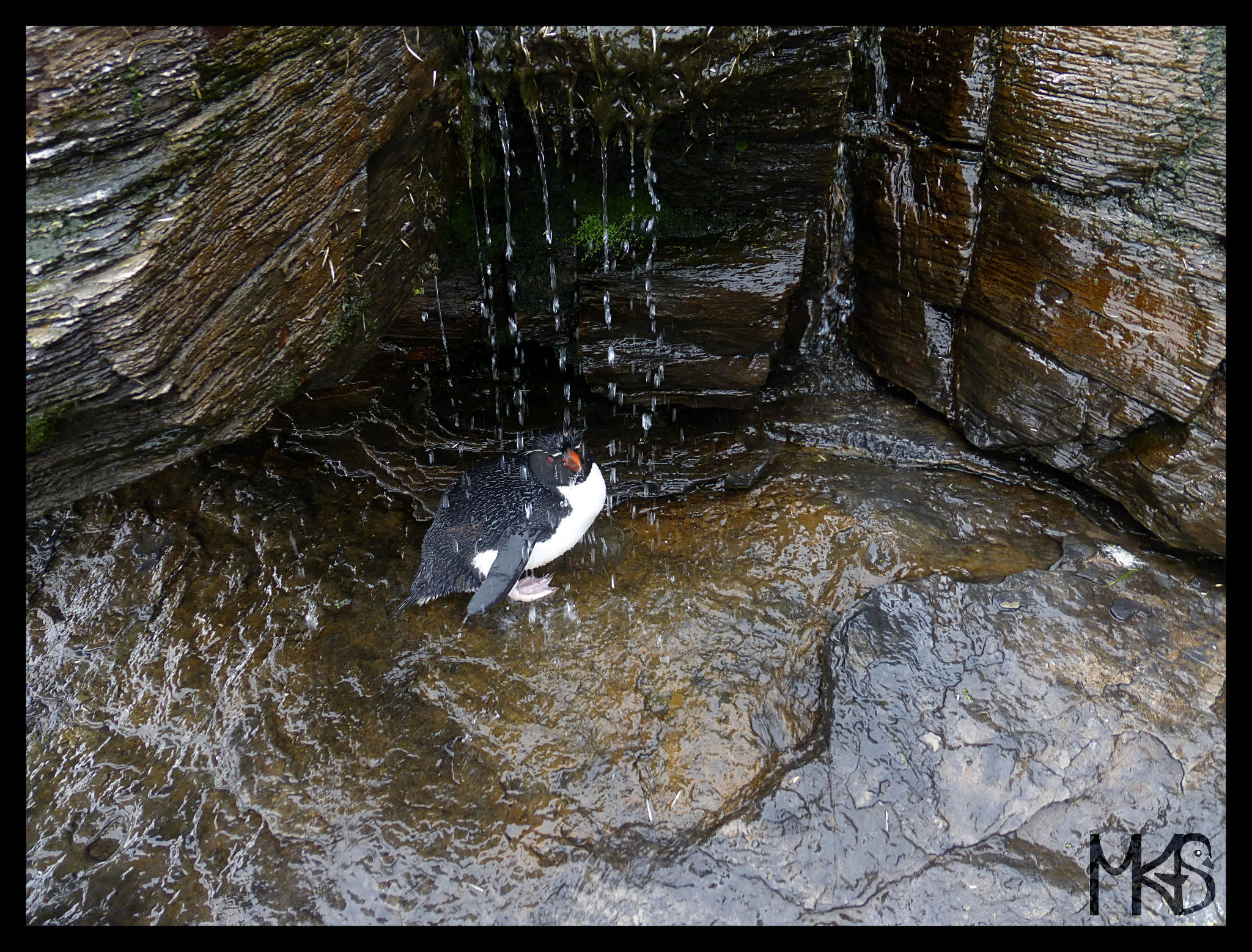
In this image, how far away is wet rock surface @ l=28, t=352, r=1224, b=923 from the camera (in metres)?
3.03

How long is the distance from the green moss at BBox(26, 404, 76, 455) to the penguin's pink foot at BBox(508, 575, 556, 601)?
2112mm

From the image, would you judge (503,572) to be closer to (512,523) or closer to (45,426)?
(512,523)

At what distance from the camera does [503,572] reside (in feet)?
12.9

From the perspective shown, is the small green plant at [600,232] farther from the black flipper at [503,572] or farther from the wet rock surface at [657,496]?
the black flipper at [503,572]

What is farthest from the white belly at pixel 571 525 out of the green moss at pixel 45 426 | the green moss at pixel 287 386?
the green moss at pixel 45 426

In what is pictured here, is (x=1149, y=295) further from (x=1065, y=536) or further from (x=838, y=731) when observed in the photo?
(x=838, y=731)

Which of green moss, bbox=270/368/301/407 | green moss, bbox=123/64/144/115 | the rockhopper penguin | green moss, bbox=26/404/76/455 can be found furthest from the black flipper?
green moss, bbox=123/64/144/115

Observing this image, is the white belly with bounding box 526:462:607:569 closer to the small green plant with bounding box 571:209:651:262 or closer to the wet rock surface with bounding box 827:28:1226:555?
the small green plant with bounding box 571:209:651:262

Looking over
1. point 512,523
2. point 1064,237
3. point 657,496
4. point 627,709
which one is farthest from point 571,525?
point 1064,237

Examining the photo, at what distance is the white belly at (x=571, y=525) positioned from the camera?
13.2 ft

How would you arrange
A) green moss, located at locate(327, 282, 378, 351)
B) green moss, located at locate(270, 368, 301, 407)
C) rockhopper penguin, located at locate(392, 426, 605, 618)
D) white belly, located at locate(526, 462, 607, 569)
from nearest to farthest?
green moss, located at locate(270, 368, 301, 407) → green moss, located at locate(327, 282, 378, 351) → rockhopper penguin, located at locate(392, 426, 605, 618) → white belly, located at locate(526, 462, 607, 569)

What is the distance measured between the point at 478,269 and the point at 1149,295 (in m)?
3.61

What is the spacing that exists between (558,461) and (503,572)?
679mm

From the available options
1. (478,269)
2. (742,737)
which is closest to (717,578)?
(742,737)
